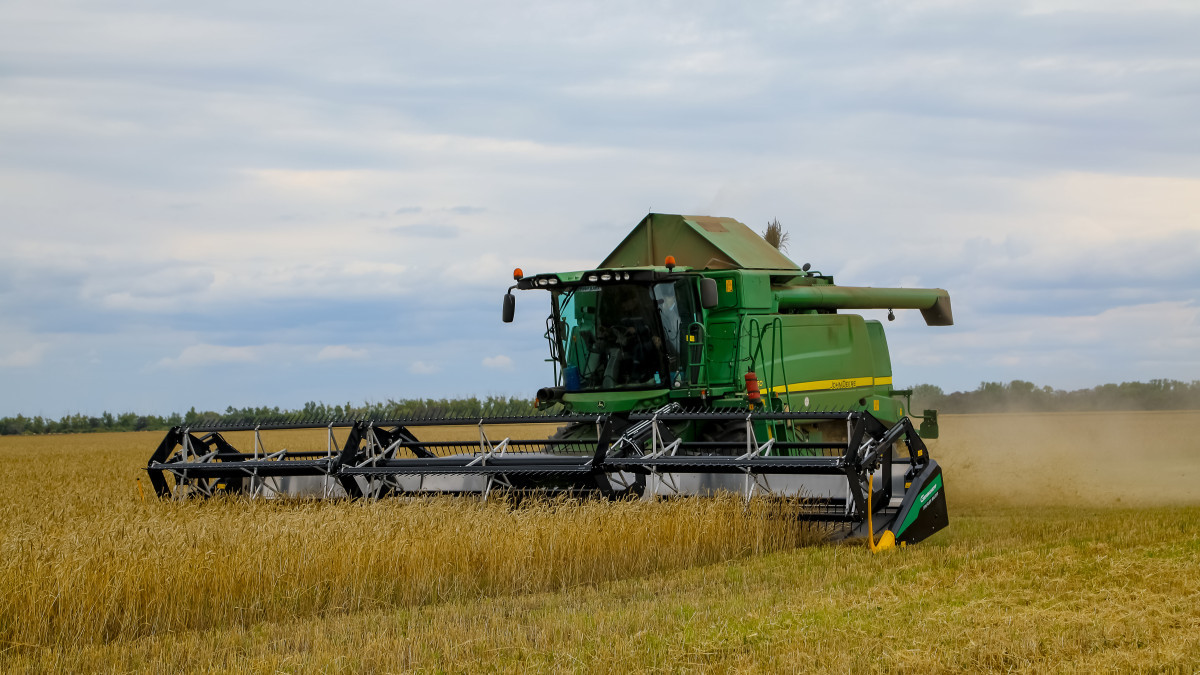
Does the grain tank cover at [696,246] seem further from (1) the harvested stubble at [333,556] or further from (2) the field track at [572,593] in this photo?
(1) the harvested stubble at [333,556]

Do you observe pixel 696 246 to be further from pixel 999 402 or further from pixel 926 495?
pixel 999 402

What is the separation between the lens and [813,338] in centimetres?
1084

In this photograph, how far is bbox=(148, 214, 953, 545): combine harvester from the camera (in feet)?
25.0

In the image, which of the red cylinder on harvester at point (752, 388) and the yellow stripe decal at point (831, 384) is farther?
the yellow stripe decal at point (831, 384)

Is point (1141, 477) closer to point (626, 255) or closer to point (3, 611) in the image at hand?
point (626, 255)

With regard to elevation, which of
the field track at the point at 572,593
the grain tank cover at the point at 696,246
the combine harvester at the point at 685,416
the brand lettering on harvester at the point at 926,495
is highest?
the grain tank cover at the point at 696,246

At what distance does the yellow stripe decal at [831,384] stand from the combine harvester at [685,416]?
2 cm

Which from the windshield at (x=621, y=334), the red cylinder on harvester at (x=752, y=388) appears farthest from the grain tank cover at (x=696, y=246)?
the red cylinder on harvester at (x=752, y=388)

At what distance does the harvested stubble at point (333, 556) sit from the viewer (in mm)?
5031

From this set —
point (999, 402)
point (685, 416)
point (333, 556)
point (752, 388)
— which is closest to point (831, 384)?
point (752, 388)

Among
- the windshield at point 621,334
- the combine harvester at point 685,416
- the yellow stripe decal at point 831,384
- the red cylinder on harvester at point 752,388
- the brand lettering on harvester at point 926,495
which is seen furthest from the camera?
the yellow stripe decal at point 831,384

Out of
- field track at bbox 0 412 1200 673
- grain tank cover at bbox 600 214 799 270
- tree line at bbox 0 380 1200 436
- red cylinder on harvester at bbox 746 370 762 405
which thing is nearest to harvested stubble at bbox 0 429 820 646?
field track at bbox 0 412 1200 673

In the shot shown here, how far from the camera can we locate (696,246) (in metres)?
10.9

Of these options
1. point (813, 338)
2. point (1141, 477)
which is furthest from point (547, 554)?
point (1141, 477)
